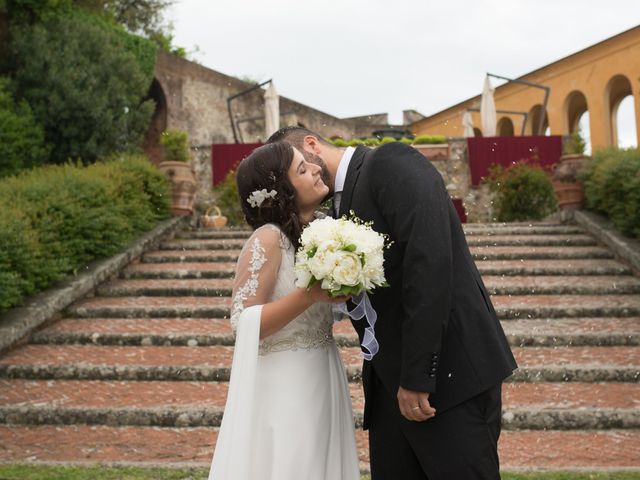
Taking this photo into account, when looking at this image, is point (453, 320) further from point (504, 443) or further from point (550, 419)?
point (550, 419)

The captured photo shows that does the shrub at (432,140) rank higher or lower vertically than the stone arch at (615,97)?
lower

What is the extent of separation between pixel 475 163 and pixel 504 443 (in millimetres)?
11797

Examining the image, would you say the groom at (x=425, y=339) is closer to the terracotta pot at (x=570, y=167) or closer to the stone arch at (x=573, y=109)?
the terracotta pot at (x=570, y=167)

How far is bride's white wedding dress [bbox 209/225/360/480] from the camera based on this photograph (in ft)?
8.48

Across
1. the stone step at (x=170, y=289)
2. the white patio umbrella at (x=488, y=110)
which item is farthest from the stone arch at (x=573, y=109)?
the stone step at (x=170, y=289)

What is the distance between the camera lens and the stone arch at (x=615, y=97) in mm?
20734

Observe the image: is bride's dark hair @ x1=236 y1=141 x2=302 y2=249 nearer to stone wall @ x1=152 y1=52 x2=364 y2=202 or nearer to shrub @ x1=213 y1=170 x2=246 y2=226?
shrub @ x1=213 y1=170 x2=246 y2=226

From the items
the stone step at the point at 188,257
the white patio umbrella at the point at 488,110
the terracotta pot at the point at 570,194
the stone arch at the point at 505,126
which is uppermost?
the stone arch at the point at 505,126

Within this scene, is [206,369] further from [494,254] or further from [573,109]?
[573,109]

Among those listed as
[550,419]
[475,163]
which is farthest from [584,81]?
[550,419]

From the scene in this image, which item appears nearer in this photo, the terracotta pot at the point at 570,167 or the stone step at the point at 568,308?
the stone step at the point at 568,308

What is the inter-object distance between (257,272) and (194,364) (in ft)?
13.1

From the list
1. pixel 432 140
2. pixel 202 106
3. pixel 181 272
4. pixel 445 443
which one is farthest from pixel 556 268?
pixel 202 106

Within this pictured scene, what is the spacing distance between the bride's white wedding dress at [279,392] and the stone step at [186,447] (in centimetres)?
184
